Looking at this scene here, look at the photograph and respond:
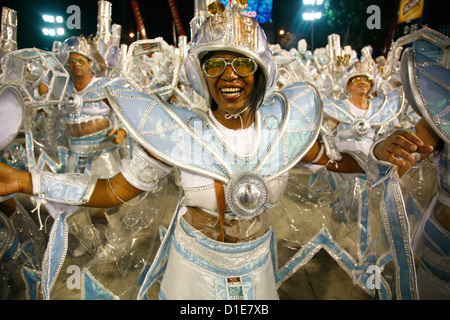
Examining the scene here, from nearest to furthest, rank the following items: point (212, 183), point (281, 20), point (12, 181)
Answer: point (12, 181), point (212, 183), point (281, 20)

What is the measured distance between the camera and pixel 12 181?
3.59 feet

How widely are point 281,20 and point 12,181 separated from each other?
25.6m

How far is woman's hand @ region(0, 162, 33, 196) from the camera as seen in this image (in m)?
1.07

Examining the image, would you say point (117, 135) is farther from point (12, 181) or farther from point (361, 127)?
point (361, 127)

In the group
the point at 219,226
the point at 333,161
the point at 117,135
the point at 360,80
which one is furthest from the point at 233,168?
the point at 360,80

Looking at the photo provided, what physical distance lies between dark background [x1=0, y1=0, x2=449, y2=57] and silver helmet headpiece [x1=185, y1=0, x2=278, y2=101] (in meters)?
1.60

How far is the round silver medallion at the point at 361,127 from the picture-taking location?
10.3 feet

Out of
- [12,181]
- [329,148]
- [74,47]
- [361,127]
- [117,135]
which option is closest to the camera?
[12,181]

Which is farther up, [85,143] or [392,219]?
[392,219]

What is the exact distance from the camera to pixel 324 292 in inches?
93.6
